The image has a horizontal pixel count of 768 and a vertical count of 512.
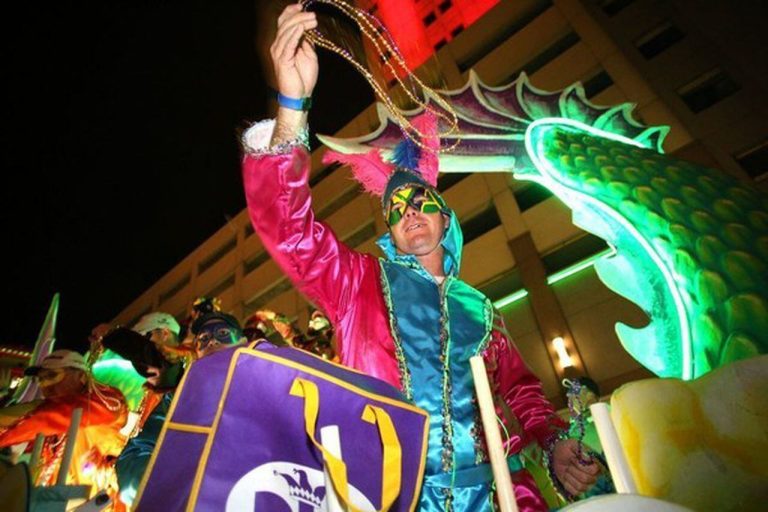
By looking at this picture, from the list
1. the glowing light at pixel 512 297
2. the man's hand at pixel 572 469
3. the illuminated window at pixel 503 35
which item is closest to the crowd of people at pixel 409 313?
the man's hand at pixel 572 469

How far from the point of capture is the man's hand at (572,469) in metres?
1.42

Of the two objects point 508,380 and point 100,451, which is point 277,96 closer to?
point 508,380

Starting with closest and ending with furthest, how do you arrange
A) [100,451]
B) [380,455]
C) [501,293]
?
[380,455] < [100,451] < [501,293]

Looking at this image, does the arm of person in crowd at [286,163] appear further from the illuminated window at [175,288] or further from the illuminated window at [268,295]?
the illuminated window at [175,288]

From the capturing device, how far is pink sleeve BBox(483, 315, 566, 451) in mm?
1739

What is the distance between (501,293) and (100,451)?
936cm

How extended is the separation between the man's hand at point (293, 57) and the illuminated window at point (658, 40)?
1316cm

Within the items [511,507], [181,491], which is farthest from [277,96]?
[511,507]

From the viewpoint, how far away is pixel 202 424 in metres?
0.85

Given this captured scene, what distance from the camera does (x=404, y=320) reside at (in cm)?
182

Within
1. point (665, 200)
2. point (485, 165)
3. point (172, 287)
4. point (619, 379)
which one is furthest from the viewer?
point (172, 287)

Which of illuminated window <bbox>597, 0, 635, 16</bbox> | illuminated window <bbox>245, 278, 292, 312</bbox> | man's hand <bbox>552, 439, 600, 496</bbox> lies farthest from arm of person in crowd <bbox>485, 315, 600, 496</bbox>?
illuminated window <bbox>245, 278, 292, 312</bbox>

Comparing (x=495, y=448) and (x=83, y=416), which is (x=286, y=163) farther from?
(x=83, y=416)

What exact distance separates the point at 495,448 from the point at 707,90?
522 inches
